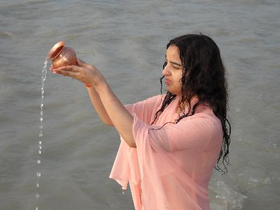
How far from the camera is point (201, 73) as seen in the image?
2367 millimetres

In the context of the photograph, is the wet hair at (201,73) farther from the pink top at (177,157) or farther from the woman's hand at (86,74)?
the woman's hand at (86,74)

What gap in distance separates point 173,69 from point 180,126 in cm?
32

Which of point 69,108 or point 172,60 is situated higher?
point 172,60

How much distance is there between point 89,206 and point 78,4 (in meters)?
7.51

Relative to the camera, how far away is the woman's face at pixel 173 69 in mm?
2371

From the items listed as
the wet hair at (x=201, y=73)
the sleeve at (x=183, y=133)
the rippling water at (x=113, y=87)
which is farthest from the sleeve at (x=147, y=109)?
the rippling water at (x=113, y=87)

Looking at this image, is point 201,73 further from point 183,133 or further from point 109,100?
point 109,100

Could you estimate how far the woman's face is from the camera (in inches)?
93.4

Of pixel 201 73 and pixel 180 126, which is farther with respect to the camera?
pixel 201 73

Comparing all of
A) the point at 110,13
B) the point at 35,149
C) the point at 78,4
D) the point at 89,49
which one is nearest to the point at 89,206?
the point at 35,149

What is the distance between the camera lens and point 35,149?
482cm

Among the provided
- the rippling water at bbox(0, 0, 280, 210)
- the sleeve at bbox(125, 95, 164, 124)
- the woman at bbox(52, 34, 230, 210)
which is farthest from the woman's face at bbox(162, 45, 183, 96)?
the rippling water at bbox(0, 0, 280, 210)

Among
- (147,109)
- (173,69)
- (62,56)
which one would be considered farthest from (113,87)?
(62,56)

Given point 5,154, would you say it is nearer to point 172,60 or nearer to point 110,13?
point 172,60
